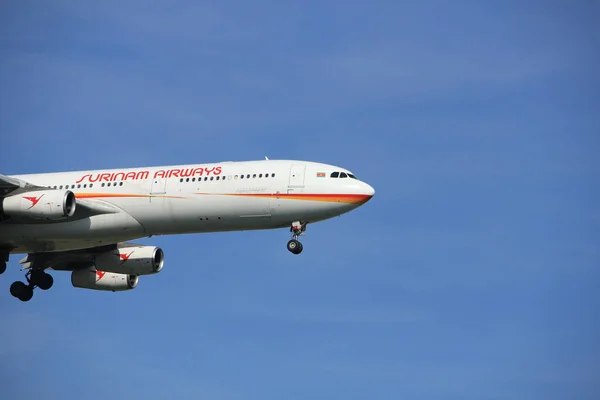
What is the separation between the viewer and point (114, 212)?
6519 cm

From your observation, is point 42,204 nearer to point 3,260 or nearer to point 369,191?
point 3,260

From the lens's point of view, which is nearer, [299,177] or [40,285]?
[299,177]

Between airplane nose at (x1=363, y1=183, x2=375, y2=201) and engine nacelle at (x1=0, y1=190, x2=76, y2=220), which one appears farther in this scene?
airplane nose at (x1=363, y1=183, x2=375, y2=201)

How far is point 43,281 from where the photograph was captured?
71.4 meters

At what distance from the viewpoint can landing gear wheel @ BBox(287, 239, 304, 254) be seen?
64.2m

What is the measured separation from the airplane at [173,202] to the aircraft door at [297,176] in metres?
0.05

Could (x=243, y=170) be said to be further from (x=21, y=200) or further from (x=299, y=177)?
(x=21, y=200)

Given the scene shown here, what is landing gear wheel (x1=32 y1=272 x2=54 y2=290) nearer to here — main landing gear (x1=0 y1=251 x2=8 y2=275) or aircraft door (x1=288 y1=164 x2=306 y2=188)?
main landing gear (x1=0 y1=251 x2=8 y2=275)

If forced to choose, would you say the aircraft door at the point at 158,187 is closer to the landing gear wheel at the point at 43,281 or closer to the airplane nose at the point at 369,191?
the landing gear wheel at the point at 43,281

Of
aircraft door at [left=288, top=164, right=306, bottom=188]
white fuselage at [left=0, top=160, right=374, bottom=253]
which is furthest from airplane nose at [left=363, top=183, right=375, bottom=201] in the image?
aircraft door at [left=288, top=164, right=306, bottom=188]

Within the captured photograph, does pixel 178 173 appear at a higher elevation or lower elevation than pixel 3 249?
higher

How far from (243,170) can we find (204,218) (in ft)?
11.2

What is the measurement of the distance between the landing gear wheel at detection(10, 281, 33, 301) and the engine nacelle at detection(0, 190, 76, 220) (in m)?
8.49

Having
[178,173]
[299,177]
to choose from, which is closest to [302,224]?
[299,177]
